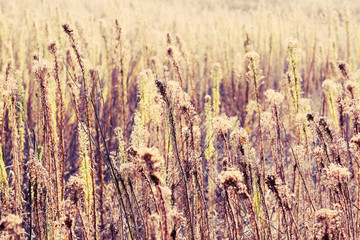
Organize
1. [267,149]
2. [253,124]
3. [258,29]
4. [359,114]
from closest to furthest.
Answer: [359,114] < [267,149] < [253,124] < [258,29]

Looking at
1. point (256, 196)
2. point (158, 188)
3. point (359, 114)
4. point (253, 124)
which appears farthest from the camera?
point (253, 124)

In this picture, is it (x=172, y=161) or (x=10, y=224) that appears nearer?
(x=10, y=224)

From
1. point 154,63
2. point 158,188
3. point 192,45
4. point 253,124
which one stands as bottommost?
point 158,188

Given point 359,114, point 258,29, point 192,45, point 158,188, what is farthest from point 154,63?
point 258,29

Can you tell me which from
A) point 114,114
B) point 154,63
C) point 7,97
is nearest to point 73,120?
point 114,114

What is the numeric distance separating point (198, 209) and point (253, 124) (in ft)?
5.91

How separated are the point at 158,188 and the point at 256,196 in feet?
1.96

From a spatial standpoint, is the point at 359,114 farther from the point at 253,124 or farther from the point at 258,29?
the point at 258,29

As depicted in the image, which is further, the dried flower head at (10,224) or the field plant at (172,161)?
the field plant at (172,161)

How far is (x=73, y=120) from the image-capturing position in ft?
8.11

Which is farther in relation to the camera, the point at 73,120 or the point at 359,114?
the point at 73,120

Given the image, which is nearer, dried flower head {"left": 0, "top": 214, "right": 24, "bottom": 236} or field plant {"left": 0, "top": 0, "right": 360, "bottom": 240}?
dried flower head {"left": 0, "top": 214, "right": 24, "bottom": 236}

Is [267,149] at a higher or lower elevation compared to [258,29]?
lower

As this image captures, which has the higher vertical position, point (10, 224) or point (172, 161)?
point (172, 161)
